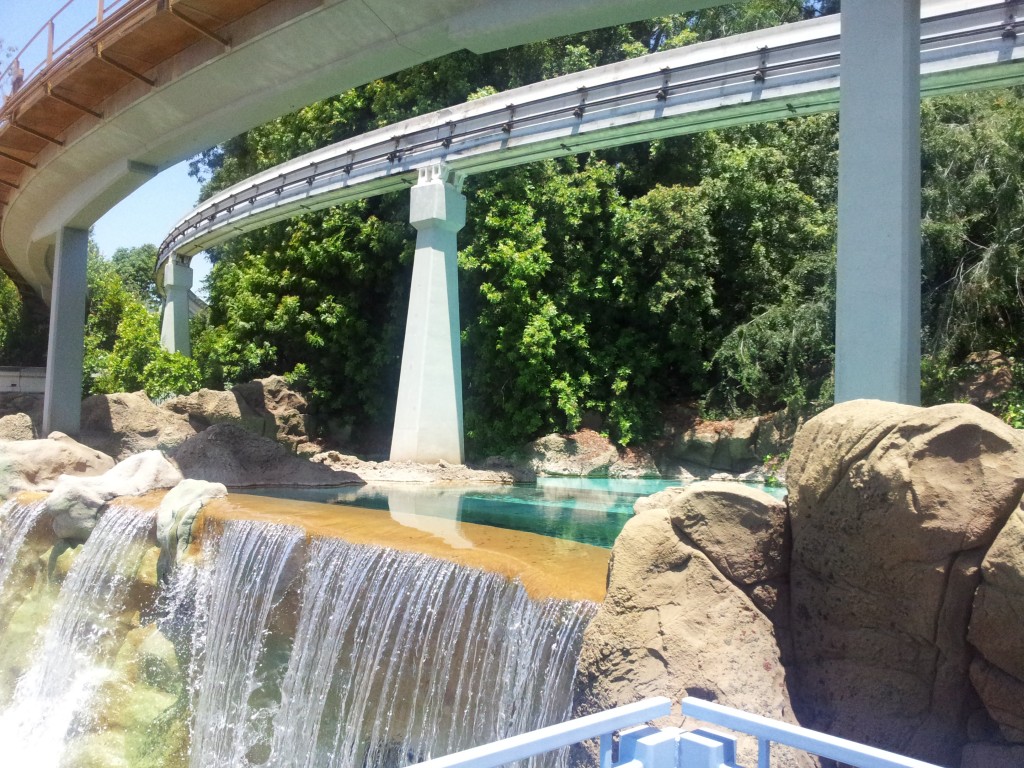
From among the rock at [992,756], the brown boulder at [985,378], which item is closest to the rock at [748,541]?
the rock at [992,756]

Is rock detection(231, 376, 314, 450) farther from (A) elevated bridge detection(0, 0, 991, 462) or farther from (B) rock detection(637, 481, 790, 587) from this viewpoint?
(B) rock detection(637, 481, 790, 587)

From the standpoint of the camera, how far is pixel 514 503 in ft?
36.0

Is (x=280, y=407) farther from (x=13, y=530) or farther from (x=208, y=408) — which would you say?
(x=13, y=530)

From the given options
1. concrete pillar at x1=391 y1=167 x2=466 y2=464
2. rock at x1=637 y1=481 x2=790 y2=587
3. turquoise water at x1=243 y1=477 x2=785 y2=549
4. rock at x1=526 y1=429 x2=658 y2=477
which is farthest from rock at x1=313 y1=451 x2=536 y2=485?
rock at x1=637 y1=481 x2=790 y2=587

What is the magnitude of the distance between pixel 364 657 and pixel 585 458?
1140 centimetres

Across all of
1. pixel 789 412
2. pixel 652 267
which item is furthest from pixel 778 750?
pixel 652 267

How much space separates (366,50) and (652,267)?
10.1 meters

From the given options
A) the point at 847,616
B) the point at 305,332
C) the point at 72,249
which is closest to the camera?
the point at 847,616

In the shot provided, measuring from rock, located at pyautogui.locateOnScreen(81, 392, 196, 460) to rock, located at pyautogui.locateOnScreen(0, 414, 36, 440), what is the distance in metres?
0.93

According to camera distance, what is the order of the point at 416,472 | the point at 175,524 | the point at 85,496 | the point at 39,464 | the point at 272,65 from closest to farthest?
the point at 175,524, the point at 85,496, the point at 272,65, the point at 39,464, the point at 416,472

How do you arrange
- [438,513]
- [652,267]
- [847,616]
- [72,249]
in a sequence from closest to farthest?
[847,616]
[438,513]
[72,249]
[652,267]

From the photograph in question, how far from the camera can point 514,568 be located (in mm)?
5422

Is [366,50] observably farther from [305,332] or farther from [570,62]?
[305,332]

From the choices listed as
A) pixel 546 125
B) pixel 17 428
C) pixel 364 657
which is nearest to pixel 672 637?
pixel 364 657
